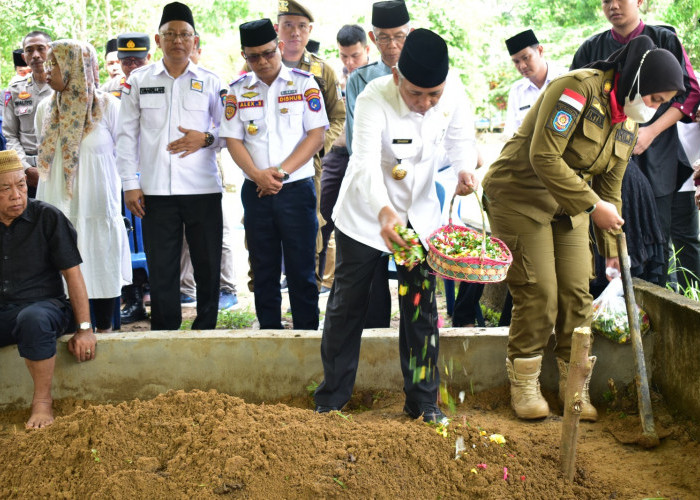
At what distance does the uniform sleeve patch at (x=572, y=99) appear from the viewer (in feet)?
11.7

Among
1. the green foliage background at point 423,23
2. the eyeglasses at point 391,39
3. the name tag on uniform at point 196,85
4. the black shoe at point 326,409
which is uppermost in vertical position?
the green foliage background at point 423,23

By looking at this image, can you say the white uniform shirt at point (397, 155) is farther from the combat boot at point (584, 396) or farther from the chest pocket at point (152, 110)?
the chest pocket at point (152, 110)

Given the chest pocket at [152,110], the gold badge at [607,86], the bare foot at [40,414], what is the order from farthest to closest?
1. the chest pocket at [152,110]
2. the bare foot at [40,414]
3. the gold badge at [607,86]

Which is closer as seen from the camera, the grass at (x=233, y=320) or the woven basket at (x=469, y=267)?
the woven basket at (x=469, y=267)

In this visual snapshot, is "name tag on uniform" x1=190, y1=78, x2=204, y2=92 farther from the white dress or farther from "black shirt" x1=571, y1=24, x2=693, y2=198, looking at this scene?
"black shirt" x1=571, y1=24, x2=693, y2=198

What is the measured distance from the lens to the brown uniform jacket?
142 inches

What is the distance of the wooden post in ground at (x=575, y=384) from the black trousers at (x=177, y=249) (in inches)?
102

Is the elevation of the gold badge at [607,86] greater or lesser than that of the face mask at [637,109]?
greater

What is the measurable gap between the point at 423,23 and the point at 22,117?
12.1m

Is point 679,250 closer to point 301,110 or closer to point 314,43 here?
point 301,110

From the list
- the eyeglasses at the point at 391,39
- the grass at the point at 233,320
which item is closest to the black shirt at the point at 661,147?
the eyeglasses at the point at 391,39

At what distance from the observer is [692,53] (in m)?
15.9

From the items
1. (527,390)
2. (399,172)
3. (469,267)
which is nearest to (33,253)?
(399,172)

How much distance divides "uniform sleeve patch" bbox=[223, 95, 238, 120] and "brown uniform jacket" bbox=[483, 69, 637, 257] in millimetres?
1719
